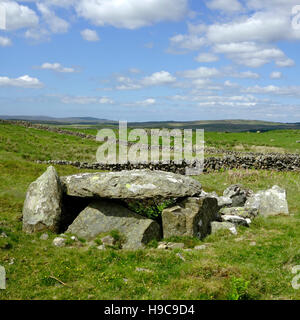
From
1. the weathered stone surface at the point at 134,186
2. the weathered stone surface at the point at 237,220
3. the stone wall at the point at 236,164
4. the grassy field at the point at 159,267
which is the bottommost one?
the grassy field at the point at 159,267

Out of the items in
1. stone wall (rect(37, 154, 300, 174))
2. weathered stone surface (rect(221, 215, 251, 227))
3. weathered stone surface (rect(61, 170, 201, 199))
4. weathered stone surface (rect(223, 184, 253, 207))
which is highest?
weathered stone surface (rect(61, 170, 201, 199))

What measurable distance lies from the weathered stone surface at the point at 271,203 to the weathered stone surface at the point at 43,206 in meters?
10.3

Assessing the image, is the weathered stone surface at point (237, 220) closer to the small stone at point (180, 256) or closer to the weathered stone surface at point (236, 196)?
the weathered stone surface at point (236, 196)

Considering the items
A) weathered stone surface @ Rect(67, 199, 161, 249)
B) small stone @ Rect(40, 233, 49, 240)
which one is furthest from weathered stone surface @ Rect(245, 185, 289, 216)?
small stone @ Rect(40, 233, 49, 240)

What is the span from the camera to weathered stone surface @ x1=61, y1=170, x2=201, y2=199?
14.0 meters

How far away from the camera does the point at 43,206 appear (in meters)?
14.1

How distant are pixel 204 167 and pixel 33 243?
77.4 feet

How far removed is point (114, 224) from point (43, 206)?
10.4 feet

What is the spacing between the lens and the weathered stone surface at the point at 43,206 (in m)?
13.8

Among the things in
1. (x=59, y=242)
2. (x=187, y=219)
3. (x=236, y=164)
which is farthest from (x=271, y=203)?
(x=236, y=164)

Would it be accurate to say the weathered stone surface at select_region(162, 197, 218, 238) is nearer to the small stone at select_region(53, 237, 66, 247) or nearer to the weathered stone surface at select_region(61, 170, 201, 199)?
the weathered stone surface at select_region(61, 170, 201, 199)

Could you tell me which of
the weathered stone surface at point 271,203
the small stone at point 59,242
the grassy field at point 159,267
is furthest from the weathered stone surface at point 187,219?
the weathered stone surface at point 271,203

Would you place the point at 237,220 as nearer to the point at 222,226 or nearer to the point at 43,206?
the point at 222,226
